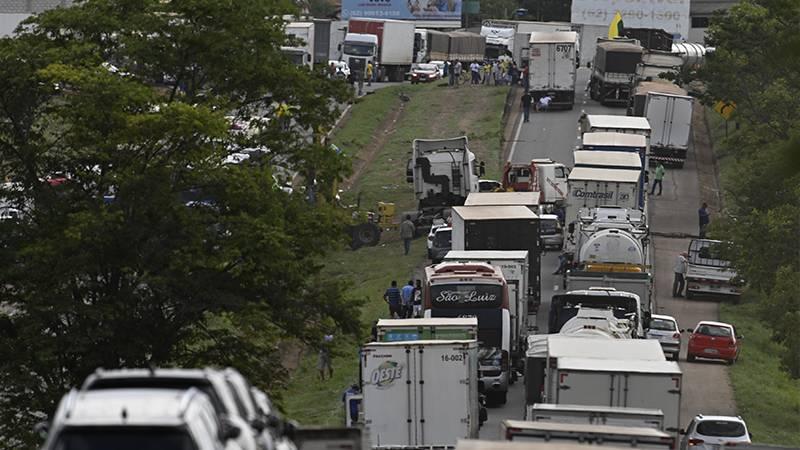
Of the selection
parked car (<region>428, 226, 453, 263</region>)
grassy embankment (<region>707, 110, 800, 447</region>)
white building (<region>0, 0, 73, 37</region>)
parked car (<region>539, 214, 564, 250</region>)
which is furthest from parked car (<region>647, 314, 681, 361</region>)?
white building (<region>0, 0, 73, 37</region>)

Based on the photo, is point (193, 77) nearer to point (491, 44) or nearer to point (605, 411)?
point (605, 411)

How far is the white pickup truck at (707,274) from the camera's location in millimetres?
55781

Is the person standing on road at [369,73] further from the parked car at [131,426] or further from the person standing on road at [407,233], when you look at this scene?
the parked car at [131,426]

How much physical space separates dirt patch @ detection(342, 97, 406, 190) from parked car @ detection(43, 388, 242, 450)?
67.6 metres

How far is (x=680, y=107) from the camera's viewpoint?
79.0m

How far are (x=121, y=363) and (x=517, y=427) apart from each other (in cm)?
1110

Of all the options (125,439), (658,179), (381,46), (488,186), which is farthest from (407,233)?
(381,46)

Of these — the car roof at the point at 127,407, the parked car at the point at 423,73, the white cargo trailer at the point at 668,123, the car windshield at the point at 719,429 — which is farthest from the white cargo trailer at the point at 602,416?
the parked car at the point at 423,73

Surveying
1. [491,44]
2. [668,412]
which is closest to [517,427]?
[668,412]

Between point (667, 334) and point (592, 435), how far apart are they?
23.4 meters

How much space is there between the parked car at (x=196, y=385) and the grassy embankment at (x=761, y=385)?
25297 mm

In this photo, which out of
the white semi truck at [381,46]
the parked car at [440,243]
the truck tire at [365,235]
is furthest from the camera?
the white semi truck at [381,46]

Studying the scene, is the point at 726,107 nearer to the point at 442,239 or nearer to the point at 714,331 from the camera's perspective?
the point at 442,239

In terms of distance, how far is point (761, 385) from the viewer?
147 feet
